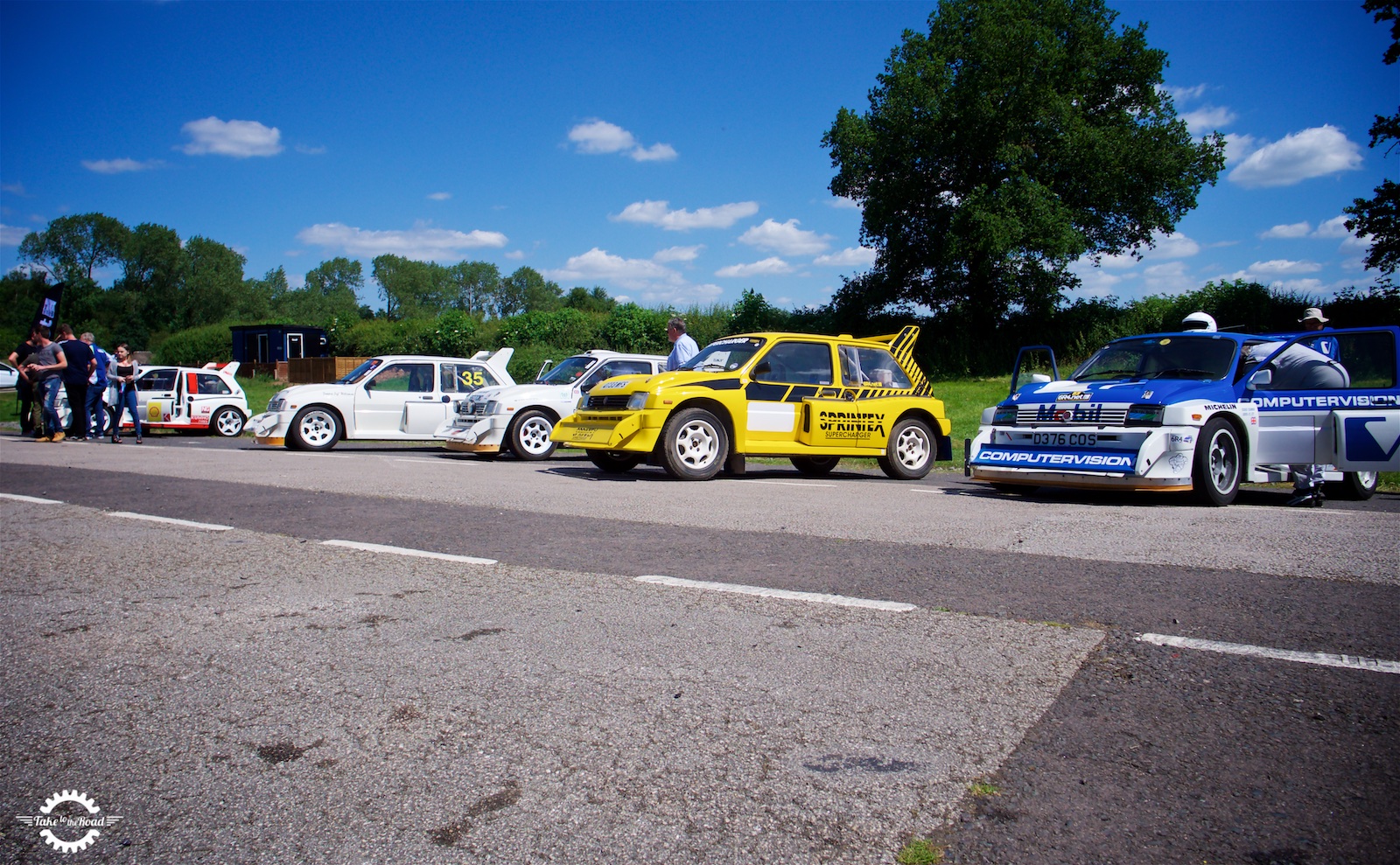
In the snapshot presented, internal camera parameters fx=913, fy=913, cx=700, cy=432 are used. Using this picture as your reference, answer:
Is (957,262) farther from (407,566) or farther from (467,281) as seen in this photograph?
(467,281)

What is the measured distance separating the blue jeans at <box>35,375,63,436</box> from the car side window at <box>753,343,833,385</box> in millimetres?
14004

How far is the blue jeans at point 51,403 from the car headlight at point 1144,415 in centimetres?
1792

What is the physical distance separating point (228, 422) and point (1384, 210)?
1279 inches

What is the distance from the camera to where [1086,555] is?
5488mm

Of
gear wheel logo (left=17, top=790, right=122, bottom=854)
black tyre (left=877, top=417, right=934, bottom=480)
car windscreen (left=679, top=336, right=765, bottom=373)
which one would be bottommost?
gear wheel logo (left=17, top=790, right=122, bottom=854)

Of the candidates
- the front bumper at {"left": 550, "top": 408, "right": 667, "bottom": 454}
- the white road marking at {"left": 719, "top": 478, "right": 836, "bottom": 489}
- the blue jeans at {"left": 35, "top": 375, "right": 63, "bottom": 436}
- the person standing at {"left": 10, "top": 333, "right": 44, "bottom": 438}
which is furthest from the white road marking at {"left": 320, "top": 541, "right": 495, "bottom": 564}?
the person standing at {"left": 10, "top": 333, "right": 44, "bottom": 438}

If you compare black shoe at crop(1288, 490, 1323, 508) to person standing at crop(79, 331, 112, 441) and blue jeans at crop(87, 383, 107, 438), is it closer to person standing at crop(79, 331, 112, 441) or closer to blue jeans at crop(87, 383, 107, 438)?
person standing at crop(79, 331, 112, 441)

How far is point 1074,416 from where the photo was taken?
339 inches

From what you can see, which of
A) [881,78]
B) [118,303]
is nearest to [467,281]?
[118,303]

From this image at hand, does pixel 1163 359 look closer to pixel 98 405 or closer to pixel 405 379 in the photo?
pixel 405 379

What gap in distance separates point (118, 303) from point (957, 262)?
94.8 m

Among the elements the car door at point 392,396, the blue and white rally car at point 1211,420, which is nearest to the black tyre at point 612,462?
the blue and white rally car at point 1211,420

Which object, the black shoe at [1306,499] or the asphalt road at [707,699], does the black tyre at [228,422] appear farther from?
the black shoe at [1306,499]

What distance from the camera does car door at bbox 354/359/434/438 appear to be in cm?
1572
